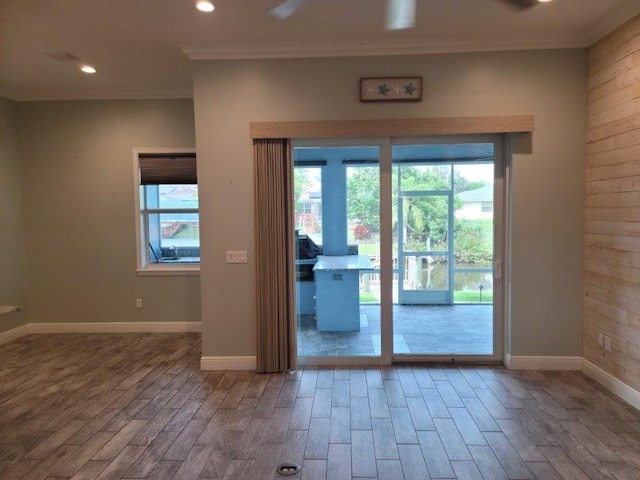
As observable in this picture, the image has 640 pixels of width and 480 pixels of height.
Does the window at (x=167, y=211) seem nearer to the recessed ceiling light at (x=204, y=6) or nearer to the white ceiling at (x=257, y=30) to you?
the white ceiling at (x=257, y=30)

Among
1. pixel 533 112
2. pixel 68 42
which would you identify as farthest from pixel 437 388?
pixel 68 42

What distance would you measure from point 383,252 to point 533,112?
6.18 ft

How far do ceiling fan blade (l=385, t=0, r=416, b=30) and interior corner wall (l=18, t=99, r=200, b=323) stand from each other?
2804 millimetres

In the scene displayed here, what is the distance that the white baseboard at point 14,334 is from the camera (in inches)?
190

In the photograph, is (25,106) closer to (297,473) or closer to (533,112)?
(297,473)

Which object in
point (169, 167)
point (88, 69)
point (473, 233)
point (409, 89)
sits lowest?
point (473, 233)

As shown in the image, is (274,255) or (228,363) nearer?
(274,255)

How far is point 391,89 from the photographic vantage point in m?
3.74

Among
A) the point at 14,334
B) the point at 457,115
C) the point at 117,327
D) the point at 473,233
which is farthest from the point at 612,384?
the point at 14,334

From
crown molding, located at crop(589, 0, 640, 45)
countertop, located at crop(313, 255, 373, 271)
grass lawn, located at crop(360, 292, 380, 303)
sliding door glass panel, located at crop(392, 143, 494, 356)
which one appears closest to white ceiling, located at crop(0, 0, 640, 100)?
crown molding, located at crop(589, 0, 640, 45)

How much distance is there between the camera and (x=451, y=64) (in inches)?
147

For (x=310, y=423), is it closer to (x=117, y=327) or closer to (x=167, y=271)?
(x=167, y=271)

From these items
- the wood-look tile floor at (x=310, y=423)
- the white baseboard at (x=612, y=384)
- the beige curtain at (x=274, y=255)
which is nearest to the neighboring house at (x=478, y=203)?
the wood-look tile floor at (x=310, y=423)

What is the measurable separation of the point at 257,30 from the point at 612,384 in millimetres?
4199
